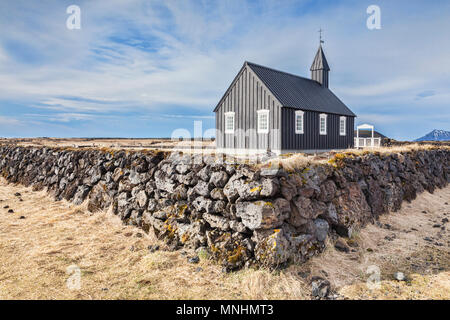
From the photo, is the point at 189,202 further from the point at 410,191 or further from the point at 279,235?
the point at 410,191

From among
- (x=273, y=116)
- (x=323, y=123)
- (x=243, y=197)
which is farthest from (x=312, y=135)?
(x=243, y=197)

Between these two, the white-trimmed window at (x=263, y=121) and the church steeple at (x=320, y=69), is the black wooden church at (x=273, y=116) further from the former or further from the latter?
the church steeple at (x=320, y=69)

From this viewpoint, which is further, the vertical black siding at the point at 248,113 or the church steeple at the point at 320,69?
the church steeple at the point at 320,69

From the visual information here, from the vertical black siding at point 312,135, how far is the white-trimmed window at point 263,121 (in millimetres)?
1127

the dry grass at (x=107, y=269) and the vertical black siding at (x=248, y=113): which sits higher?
the vertical black siding at (x=248, y=113)

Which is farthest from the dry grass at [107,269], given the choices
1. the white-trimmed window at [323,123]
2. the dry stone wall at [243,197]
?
the white-trimmed window at [323,123]

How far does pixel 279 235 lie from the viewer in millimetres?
6746

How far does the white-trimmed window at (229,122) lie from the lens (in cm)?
2186

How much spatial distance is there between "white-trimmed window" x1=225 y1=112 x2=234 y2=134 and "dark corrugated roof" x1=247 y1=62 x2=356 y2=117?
379 cm

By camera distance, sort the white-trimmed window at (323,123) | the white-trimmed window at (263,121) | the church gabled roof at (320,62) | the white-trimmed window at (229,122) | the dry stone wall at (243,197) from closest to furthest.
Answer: the dry stone wall at (243,197) → the white-trimmed window at (263,121) → the white-trimmed window at (229,122) → the white-trimmed window at (323,123) → the church gabled roof at (320,62)

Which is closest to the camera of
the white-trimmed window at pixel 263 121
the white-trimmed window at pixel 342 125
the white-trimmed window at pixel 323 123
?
the white-trimmed window at pixel 263 121

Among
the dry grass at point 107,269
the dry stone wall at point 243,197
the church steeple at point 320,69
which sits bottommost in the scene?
the dry grass at point 107,269
